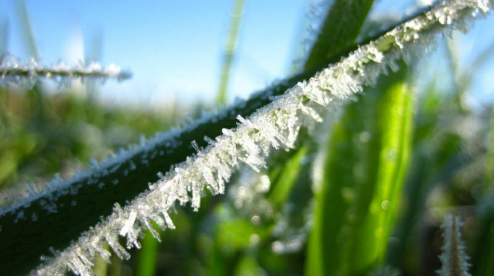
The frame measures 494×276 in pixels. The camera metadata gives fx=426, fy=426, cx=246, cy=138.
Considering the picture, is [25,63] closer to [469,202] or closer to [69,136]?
[69,136]

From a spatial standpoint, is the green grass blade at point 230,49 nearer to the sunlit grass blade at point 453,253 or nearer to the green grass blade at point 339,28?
the green grass blade at point 339,28

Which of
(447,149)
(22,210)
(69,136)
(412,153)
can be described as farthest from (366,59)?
(69,136)

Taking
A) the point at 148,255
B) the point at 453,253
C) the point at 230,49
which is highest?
the point at 230,49

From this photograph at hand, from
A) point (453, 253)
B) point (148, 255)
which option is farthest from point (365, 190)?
point (148, 255)

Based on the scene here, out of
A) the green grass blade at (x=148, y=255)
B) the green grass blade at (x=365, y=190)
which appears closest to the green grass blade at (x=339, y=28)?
the green grass blade at (x=365, y=190)

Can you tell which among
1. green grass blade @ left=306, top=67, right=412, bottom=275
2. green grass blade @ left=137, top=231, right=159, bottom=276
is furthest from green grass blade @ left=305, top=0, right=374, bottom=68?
green grass blade @ left=137, top=231, right=159, bottom=276

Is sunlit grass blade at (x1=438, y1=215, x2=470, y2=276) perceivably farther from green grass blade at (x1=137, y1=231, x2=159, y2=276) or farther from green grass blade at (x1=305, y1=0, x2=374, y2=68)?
green grass blade at (x1=137, y1=231, x2=159, y2=276)

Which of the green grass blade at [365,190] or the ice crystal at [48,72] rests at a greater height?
the ice crystal at [48,72]

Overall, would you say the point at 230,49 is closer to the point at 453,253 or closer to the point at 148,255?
the point at 148,255
